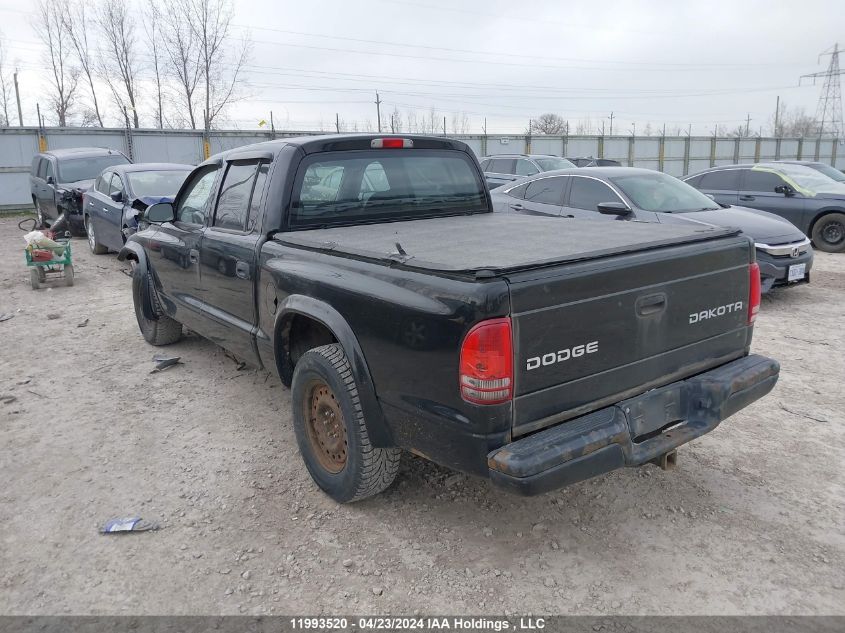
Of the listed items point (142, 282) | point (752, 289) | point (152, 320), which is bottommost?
point (152, 320)

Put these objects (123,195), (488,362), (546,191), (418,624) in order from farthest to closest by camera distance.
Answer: (123,195), (546,191), (418,624), (488,362)

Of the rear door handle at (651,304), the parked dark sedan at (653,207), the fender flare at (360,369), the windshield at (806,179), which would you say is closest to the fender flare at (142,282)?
the fender flare at (360,369)

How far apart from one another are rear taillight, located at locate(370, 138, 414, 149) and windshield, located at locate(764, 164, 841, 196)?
30.2 ft

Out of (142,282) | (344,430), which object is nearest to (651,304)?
(344,430)

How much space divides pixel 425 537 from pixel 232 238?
7.42ft

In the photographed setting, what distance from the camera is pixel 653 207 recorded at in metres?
7.70

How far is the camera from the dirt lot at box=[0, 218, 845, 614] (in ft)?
9.09

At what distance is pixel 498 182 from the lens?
1479 cm

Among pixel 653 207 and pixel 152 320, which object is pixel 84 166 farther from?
pixel 653 207

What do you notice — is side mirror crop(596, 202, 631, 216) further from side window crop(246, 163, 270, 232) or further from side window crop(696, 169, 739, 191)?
side window crop(696, 169, 739, 191)

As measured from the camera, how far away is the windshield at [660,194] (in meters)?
7.77

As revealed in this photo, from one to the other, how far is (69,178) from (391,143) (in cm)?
1170

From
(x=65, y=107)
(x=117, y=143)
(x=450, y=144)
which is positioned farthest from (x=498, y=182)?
(x=65, y=107)

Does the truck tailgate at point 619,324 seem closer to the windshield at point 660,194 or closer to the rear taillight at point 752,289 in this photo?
the rear taillight at point 752,289
